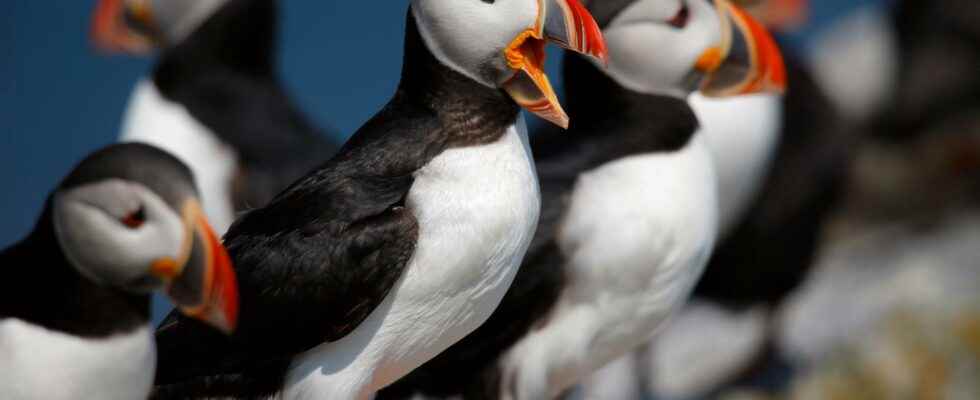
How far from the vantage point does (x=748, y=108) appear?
5887 mm

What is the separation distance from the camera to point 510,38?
3.48m

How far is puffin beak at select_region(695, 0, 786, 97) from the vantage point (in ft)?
14.3

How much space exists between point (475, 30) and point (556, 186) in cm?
92

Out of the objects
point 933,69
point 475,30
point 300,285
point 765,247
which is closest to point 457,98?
point 475,30

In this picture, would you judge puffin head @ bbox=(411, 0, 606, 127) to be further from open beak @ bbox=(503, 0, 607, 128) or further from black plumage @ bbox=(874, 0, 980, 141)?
black plumage @ bbox=(874, 0, 980, 141)

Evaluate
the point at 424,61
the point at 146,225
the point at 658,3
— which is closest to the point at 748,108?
the point at 658,3

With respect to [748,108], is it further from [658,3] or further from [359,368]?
[359,368]

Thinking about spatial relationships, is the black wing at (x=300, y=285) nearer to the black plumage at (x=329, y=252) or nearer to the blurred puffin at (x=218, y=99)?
the black plumage at (x=329, y=252)

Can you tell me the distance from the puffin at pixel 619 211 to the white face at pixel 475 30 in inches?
30.1

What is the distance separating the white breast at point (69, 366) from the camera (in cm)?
315

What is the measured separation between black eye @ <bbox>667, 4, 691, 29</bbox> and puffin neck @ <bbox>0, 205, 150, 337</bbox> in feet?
5.28

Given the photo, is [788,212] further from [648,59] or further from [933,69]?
[933,69]

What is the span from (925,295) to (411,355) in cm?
502

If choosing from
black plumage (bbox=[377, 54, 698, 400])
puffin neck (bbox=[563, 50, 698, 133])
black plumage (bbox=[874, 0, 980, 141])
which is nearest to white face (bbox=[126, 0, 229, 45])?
black plumage (bbox=[377, 54, 698, 400])
